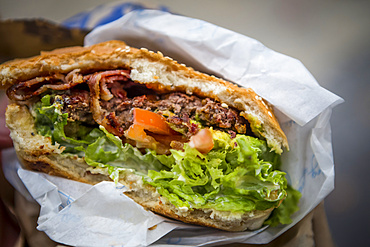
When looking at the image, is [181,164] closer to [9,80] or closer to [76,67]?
[76,67]

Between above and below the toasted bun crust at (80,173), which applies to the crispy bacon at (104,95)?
above

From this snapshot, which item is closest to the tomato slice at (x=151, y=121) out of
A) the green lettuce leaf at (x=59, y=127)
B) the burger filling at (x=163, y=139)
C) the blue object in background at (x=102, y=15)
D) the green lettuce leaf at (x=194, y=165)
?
the burger filling at (x=163, y=139)

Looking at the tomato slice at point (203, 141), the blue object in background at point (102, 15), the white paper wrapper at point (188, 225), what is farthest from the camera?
the blue object in background at point (102, 15)

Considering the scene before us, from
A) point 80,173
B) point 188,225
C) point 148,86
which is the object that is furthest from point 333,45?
point 80,173

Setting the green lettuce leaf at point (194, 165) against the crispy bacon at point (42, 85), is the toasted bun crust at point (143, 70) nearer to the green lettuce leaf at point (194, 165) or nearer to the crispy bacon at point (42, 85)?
the crispy bacon at point (42, 85)

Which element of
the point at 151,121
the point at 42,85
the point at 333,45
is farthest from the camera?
the point at 333,45

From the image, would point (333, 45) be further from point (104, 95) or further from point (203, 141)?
point (104, 95)
